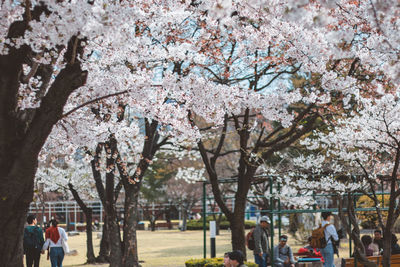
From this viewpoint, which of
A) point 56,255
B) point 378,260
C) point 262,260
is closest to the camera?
point 378,260

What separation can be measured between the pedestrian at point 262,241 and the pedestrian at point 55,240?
14.2ft

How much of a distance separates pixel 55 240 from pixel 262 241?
4.72m

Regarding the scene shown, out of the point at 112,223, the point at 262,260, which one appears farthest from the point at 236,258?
the point at 112,223

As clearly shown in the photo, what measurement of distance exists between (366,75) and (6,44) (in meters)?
8.40

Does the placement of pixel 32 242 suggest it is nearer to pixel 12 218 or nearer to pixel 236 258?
pixel 236 258

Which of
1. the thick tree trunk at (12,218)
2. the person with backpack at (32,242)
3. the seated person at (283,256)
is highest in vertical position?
the thick tree trunk at (12,218)

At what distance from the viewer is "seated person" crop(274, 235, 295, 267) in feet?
35.7

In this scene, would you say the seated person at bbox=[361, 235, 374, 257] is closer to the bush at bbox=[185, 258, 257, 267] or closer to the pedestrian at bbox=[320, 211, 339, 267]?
the pedestrian at bbox=[320, 211, 339, 267]

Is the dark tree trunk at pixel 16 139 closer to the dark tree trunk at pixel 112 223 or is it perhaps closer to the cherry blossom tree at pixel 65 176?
the dark tree trunk at pixel 112 223

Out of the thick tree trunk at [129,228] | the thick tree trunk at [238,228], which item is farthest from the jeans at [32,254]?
the thick tree trunk at [238,228]

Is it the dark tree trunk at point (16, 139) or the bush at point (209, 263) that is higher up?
the dark tree trunk at point (16, 139)

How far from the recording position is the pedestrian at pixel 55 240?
37.3 feet

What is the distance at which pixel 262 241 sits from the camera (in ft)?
36.7

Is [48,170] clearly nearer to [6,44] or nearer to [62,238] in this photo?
[62,238]
